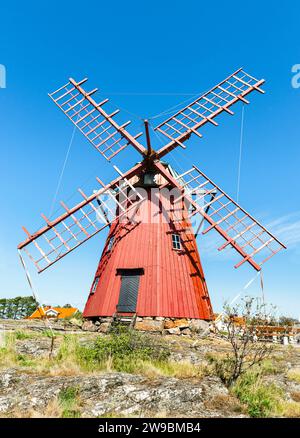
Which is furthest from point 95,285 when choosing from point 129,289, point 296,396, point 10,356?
point 296,396

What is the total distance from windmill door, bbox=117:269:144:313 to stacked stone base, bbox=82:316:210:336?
680mm

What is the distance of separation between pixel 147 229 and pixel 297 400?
10.6 meters

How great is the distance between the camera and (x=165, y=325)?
15062 millimetres

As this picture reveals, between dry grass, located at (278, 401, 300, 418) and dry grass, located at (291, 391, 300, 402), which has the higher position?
dry grass, located at (291, 391, 300, 402)

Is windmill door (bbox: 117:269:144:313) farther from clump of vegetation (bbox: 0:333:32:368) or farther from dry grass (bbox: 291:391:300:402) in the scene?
Answer: dry grass (bbox: 291:391:300:402)

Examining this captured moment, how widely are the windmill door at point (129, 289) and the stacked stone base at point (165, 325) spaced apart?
68 centimetres

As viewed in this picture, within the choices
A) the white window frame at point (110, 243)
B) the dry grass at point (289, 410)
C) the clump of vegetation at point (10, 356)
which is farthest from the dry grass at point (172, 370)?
the white window frame at point (110, 243)

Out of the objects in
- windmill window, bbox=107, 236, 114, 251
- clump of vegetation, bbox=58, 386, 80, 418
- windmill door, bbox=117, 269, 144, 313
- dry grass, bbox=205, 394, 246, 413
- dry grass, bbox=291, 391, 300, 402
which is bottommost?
clump of vegetation, bbox=58, 386, 80, 418

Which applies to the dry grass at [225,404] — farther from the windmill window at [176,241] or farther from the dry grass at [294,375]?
the windmill window at [176,241]

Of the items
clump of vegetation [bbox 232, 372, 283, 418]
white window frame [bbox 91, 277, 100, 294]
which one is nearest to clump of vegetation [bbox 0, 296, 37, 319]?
white window frame [bbox 91, 277, 100, 294]

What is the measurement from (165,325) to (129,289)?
2393 millimetres

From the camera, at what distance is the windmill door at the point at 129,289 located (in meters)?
15.8

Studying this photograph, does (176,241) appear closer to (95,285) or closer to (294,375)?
(95,285)

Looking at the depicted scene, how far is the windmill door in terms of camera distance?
1580cm
